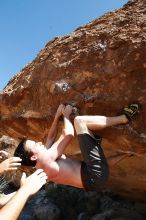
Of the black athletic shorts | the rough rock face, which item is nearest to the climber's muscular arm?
the black athletic shorts

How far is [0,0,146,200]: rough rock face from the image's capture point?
5.77 m

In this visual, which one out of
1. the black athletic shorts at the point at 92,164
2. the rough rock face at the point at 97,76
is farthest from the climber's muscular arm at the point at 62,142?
the rough rock face at the point at 97,76

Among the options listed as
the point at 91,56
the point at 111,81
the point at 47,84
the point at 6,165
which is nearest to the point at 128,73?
the point at 111,81

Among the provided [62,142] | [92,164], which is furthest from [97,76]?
[92,164]

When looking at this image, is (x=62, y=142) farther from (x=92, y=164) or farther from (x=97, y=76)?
(x=97, y=76)

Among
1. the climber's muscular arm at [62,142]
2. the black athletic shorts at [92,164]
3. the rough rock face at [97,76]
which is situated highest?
the rough rock face at [97,76]

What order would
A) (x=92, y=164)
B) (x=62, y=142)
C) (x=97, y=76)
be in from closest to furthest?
1. (x=92, y=164)
2. (x=62, y=142)
3. (x=97, y=76)

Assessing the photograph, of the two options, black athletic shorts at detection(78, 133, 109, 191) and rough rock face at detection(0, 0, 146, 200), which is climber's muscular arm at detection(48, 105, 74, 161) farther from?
rough rock face at detection(0, 0, 146, 200)

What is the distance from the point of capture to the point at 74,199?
15.6 m

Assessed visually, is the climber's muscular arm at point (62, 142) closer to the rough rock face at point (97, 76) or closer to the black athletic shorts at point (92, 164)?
the black athletic shorts at point (92, 164)

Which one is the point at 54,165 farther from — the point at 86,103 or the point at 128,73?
the point at 128,73

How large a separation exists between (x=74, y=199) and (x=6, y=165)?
1186 cm

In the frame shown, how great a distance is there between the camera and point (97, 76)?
6051mm

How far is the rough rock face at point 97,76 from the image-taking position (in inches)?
227
